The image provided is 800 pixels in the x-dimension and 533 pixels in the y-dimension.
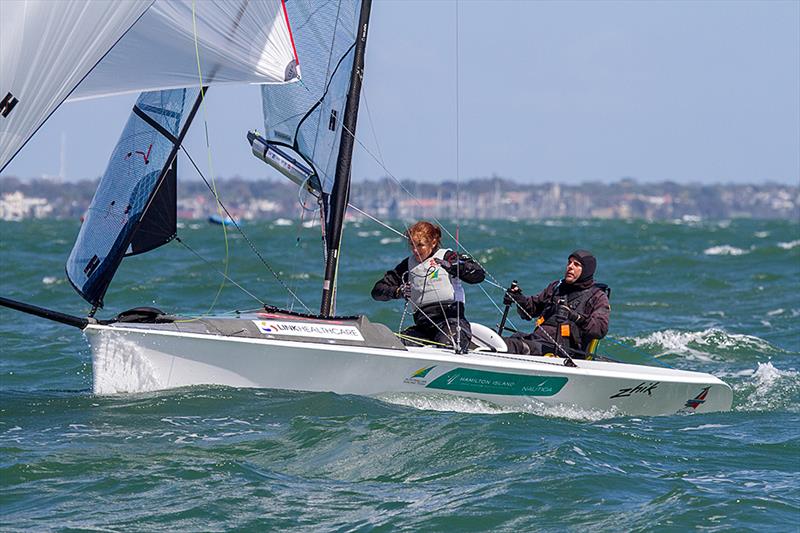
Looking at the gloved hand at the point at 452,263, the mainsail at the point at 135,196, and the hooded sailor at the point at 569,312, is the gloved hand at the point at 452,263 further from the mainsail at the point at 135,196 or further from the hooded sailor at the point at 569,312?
the mainsail at the point at 135,196

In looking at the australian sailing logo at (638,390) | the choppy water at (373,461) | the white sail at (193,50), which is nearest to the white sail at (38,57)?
the white sail at (193,50)

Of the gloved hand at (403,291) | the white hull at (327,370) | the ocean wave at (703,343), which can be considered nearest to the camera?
the white hull at (327,370)

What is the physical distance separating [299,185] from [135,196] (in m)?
1.26

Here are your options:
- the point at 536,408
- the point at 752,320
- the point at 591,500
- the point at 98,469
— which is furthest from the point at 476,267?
the point at 752,320

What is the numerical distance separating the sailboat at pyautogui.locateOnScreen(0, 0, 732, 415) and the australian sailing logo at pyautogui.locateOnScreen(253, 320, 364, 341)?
10 mm

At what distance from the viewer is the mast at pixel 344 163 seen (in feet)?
28.8

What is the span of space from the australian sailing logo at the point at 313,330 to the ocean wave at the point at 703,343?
5.78 meters

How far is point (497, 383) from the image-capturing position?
8227mm

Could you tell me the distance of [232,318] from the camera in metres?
8.38

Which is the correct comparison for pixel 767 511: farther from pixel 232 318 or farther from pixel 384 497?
pixel 232 318

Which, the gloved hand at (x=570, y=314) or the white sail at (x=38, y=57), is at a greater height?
the white sail at (x=38, y=57)

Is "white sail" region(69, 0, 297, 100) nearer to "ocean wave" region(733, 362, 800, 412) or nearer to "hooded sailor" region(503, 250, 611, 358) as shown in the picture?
"hooded sailor" region(503, 250, 611, 358)

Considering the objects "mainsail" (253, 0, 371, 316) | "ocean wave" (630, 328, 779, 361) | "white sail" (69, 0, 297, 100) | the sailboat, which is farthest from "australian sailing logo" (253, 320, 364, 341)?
"ocean wave" (630, 328, 779, 361)

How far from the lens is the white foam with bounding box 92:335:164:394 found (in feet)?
26.5
